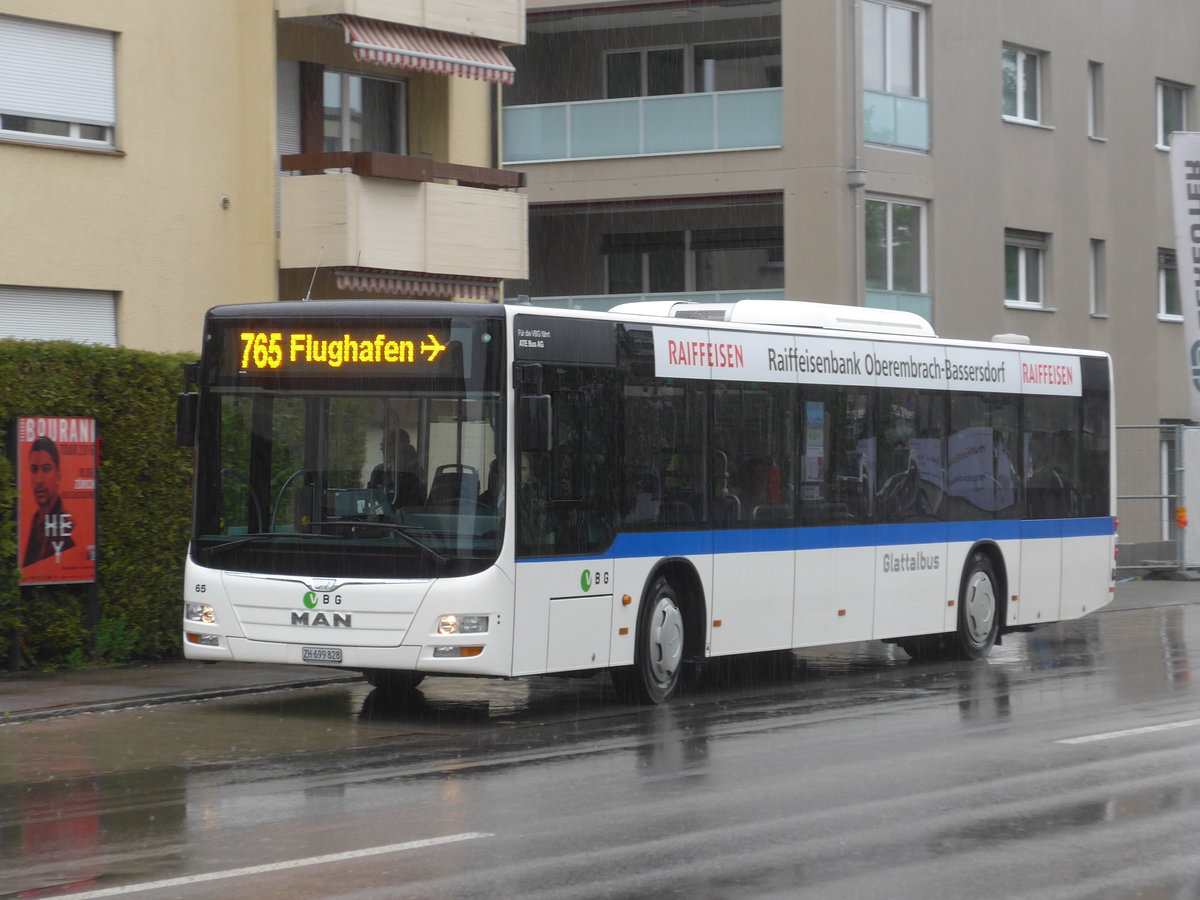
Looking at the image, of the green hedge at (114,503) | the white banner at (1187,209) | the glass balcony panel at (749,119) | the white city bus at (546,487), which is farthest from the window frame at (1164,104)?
the green hedge at (114,503)

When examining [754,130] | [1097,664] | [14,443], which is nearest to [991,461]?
[1097,664]

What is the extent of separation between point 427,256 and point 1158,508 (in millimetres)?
16708

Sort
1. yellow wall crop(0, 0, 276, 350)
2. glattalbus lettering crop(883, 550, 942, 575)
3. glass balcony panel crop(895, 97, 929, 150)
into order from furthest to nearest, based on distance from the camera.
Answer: glass balcony panel crop(895, 97, 929, 150)
yellow wall crop(0, 0, 276, 350)
glattalbus lettering crop(883, 550, 942, 575)

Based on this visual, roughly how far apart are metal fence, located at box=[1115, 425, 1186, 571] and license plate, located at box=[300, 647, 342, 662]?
2038 centimetres

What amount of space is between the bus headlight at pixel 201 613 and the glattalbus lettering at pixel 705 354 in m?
3.83

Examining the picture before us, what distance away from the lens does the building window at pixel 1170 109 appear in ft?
133

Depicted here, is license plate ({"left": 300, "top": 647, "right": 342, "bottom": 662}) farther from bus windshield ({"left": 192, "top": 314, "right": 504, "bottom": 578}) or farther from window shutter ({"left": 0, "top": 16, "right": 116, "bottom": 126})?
window shutter ({"left": 0, "top": 16, "right": 116, "bottom": 126})

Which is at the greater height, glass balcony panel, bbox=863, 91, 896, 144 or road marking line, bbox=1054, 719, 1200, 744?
glass balcony panel, bbox=863, 91, 896, 144

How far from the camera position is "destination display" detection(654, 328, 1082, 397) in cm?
1469

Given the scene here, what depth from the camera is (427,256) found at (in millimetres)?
23641

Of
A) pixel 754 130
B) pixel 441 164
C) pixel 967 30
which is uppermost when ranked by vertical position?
pixel 967 30

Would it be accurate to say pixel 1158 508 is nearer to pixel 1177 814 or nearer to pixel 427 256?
pixel 427 256

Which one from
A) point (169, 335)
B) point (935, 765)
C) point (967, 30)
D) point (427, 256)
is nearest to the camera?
point (935, 765)

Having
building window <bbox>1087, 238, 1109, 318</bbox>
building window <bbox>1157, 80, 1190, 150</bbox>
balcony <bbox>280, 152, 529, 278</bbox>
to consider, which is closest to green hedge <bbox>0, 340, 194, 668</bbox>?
balcony <bbox>280, 152, 529, 278</bbox>
